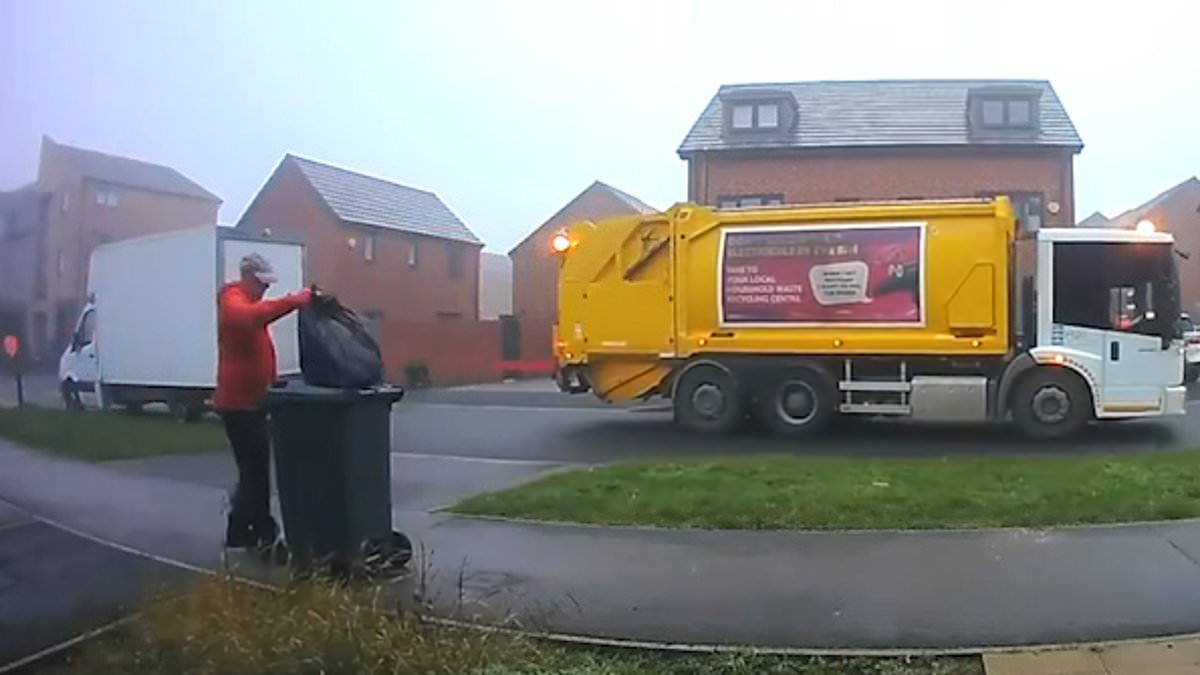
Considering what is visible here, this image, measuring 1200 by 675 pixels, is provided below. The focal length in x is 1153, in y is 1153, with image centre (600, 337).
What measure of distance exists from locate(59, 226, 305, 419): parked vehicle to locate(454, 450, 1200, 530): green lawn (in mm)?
3517

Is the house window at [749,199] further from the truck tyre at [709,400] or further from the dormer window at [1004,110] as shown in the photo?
the truck tyre at [709,400]

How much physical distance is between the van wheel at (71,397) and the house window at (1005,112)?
21.2 metres

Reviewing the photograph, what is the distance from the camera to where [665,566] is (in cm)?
625

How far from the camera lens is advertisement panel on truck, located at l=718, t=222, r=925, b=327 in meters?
13.4

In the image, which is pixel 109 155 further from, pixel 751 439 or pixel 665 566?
pixel 751 439

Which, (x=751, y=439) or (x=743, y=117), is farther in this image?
(x=743, y=117)

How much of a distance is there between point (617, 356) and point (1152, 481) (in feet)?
24.2

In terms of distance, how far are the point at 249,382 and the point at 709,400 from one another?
33.2 feet

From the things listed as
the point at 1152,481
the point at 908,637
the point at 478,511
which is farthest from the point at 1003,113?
the point at 908,637

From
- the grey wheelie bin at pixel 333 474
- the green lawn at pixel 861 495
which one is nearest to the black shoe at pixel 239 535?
the grey wheelie bin at pixel 333 474

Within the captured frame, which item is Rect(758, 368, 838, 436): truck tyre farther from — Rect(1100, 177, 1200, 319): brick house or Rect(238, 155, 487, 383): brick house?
Rect(238, 155, 487, 383): brick house

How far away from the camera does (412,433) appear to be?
710 centimetres

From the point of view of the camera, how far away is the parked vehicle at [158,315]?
3883 millimetres

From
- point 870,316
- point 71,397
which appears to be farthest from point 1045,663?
point 870,316
